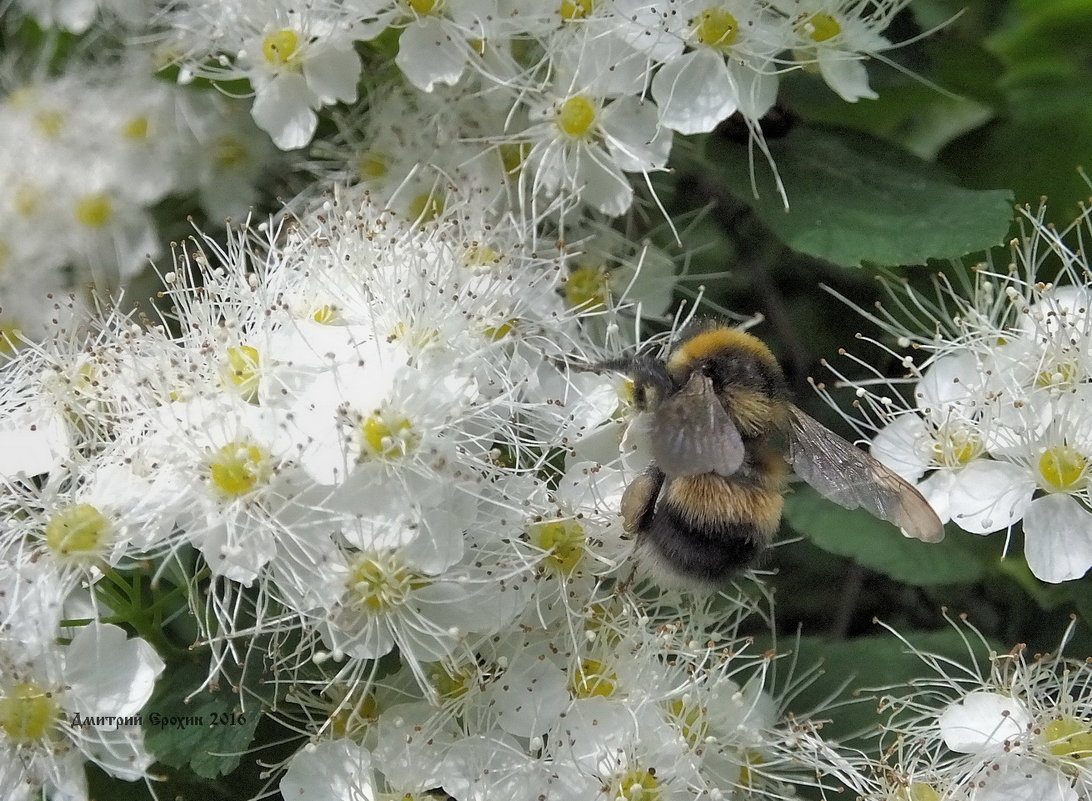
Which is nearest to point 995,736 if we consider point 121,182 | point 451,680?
point 451,680

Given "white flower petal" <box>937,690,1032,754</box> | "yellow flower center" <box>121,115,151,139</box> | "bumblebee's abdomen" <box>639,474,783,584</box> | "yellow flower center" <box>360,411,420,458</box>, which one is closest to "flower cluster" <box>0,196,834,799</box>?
"yellow flower center" <box>360,411,420,458</box>

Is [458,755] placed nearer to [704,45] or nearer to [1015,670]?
[1015,670]

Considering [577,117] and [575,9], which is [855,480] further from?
[575,9]

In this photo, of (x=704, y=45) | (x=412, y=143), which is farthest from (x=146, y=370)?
(x=704, y=45)

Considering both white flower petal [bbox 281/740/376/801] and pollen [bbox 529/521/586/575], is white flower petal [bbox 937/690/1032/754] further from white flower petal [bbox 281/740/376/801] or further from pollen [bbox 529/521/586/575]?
white flower petal [bbox 281/740/376/801]

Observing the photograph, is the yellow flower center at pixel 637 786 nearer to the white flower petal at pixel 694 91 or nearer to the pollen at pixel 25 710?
the pollen at pixel 25 710

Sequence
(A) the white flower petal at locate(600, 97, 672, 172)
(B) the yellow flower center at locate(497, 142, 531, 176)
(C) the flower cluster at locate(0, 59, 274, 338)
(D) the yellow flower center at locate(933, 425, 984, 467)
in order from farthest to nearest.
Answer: (C) the flower cluster at locate(0, 59, 274, 338) → (B) the yellow flower center at locate(497, 142, 531, 176) → (A) the white flower petal at locate(600, 97, 672, 172) → (D) the yellow flower center at locate(933, 425, 984, 467)
